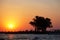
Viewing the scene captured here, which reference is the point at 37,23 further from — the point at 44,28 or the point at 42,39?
the point at 42,39

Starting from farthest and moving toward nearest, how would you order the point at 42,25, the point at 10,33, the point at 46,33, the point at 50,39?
1. the point at 10,33
2. the point at 42,25
3. the point at 46,33
4. the point at 50,39

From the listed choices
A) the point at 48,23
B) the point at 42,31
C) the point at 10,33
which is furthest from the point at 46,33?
the point at 10,33

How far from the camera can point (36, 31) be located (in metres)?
20.9

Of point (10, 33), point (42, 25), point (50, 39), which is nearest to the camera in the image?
point (50, 39)

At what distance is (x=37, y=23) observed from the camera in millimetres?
22828

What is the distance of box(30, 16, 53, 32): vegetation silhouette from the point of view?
21564mm

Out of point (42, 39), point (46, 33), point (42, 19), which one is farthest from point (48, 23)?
point (42, 39)

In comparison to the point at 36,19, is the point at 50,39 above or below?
below

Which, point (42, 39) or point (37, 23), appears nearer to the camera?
point (42, 39)

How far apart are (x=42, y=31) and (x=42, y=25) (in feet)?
2.97

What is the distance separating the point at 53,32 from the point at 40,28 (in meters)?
1.03

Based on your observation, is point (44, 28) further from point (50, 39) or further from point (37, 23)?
point (50, 39)

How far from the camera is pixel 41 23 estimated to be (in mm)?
22344

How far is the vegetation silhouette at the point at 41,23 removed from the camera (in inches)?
849
